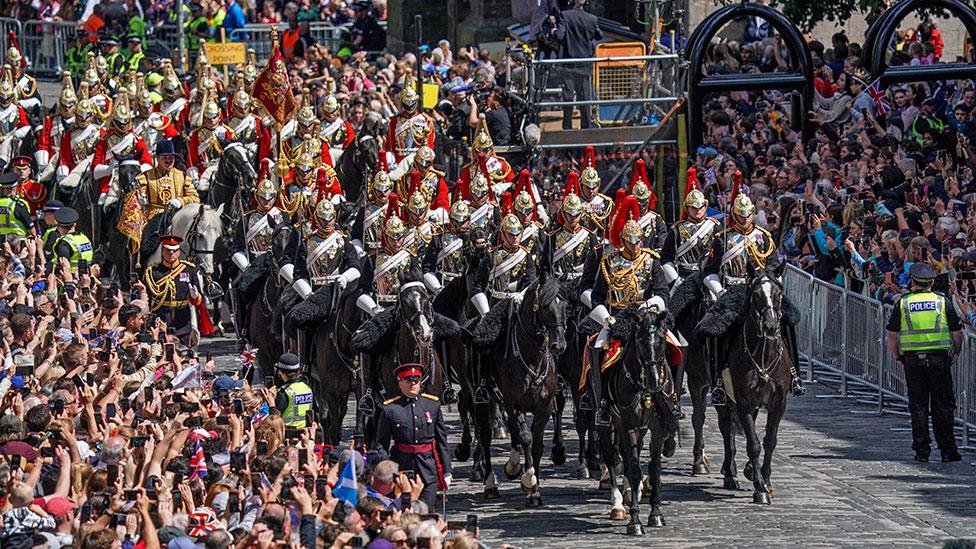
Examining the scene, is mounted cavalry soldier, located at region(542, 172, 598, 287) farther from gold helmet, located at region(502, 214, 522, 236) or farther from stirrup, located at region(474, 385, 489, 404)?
stirrup, located at region(474, 385, 489, 404)

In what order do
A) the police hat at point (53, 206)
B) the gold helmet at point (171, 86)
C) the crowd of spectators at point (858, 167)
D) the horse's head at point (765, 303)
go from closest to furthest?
the horse's head at point (765, 303)
the crowd of spectators at point (858, 167)
the police hat at point (53, 206)
the gold helmet at point (171, 86)

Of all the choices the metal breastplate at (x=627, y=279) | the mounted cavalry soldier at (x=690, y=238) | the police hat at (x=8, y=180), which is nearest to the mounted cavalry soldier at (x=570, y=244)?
the mounted cavalry soldier at (x=690, y=238)

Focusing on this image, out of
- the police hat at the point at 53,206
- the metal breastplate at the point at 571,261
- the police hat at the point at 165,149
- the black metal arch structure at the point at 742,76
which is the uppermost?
the black metal arch structure at the point at 742,76

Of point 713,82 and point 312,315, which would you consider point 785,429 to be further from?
point 713,82

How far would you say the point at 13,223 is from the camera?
3070 cm

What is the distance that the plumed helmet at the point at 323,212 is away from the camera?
2391 centimetres

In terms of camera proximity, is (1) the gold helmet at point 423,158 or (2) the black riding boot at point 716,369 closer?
(2) the black riding boot at point 716,369

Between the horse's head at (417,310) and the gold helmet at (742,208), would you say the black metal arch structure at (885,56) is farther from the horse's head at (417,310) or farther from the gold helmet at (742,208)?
the horse's head at (417,310)

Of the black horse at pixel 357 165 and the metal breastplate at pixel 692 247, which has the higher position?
the black horse at pixel 357 165

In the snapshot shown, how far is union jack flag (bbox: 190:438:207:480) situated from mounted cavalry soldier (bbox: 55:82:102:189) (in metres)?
15.4

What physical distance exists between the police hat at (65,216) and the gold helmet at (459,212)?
6063 millimetres

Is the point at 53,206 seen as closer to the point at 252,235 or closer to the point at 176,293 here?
the point at 176,293

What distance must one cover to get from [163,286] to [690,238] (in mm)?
6205

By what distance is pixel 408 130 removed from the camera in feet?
99.7
